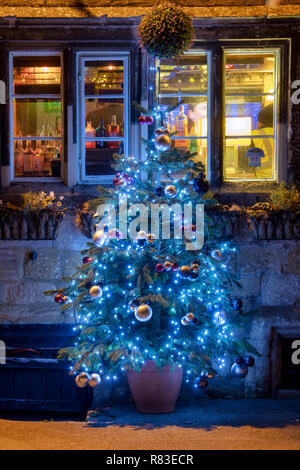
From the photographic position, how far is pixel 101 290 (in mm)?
5930

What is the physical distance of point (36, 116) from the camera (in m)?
7.64

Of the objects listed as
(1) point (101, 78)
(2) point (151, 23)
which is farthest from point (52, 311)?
(2) point (151, 23)

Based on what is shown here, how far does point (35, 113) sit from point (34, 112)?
18 millimetres

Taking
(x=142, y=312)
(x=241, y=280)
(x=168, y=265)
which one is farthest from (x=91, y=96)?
(x=142, y=312)

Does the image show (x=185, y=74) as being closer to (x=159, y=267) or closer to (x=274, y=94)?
(x=274, y=94)

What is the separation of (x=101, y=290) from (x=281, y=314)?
2329 mm

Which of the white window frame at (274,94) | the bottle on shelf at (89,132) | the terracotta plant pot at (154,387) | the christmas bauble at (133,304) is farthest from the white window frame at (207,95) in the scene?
the terracotta plant pot at (154,387)

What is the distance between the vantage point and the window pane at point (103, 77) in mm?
7520

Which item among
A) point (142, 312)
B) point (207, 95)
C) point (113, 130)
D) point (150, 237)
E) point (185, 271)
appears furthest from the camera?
point (113, 130)

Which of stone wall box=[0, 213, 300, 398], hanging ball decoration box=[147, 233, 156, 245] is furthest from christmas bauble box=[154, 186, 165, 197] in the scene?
stone wall box=[0, 213, 300, 398]

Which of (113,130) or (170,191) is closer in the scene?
(170,191)

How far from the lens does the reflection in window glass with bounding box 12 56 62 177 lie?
7.61m

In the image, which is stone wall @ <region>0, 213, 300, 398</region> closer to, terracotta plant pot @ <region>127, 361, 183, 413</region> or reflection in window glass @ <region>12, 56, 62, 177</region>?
terracotta plant pot @ <region>127, 361, 183, 413</region>

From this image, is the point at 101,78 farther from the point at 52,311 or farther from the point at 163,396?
the point at 163,396
